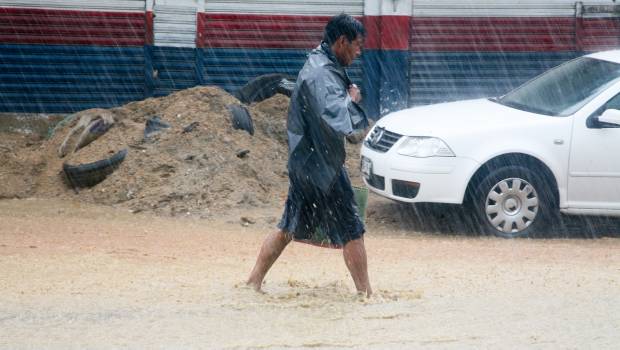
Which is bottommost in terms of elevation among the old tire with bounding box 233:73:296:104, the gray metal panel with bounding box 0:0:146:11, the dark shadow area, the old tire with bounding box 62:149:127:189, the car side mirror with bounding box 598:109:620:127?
the dark shadow area

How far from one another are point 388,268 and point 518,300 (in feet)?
4.65

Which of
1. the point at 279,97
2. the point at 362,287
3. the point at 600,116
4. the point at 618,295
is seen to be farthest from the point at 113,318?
the point at 279,97

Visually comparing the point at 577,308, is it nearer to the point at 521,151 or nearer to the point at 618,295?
the point at 618,295

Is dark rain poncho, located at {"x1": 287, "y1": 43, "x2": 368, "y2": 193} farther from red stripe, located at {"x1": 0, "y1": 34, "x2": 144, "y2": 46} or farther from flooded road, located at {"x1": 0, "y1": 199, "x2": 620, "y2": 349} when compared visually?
red stripe, located at {"x1": 0, "y1": 34, "x2": 144, "y2": 46}

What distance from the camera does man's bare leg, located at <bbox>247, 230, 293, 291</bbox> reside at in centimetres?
716

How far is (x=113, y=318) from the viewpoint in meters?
6.71

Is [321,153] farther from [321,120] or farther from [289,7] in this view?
[289,7]

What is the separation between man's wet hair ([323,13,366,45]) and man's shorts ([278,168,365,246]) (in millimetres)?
819

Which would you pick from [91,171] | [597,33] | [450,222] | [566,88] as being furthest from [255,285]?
[597,33]

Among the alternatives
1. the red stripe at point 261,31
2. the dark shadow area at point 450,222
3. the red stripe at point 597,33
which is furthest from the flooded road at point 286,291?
the red stripe at point 597,33

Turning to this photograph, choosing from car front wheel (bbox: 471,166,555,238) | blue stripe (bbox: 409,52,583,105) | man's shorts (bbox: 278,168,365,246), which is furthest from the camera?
blue stripe (bbox: 409,52,583,105)

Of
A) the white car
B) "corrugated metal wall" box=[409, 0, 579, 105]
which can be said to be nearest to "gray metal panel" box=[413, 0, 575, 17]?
"corrugated metal wall" box=[409, 0, 579, 105]

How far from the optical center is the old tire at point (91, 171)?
1132 centimetres

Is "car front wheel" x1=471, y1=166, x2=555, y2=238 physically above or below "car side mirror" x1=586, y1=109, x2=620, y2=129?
below
